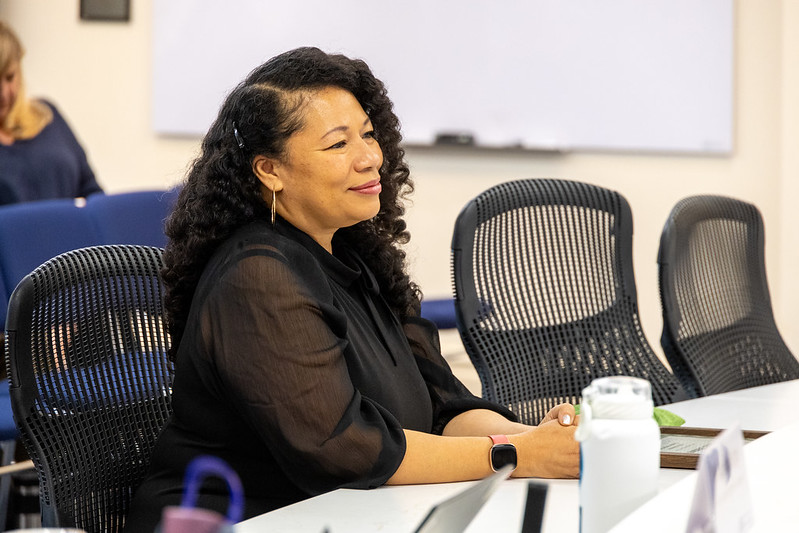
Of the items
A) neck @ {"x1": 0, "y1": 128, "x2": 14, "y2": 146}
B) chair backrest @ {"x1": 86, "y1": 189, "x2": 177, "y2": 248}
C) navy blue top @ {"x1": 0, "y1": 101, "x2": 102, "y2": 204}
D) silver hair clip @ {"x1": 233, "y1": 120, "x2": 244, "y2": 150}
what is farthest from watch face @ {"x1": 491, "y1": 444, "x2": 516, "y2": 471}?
neck @ {"x1": 0, "y1": 128, "x2": 14, "y2": 146}

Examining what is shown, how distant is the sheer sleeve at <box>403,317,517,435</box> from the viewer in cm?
174

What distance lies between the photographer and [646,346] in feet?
7.37

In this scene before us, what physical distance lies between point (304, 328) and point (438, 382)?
0.43 meters

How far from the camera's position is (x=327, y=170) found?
5.20 ft

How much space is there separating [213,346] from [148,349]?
23cm

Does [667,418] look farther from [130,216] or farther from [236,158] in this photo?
[130,216]

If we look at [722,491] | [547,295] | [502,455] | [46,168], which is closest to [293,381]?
[502,455]

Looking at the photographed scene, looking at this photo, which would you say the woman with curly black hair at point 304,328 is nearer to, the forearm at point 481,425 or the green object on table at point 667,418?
the forearm at point 481,425

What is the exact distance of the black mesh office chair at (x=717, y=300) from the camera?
7.70ft

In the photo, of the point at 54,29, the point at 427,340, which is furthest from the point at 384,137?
Result: the point at 54,29

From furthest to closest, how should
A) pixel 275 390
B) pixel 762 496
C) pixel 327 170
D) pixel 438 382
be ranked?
pixel 438 382 < pixel 327 170 < pixel 275 390 < pixel 762 496

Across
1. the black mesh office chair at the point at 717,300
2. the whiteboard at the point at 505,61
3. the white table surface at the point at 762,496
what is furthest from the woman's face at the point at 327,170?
the whiteboard at the point at 505,61

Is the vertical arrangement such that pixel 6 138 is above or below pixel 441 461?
above

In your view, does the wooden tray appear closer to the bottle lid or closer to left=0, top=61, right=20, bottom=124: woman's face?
the bottle lid
